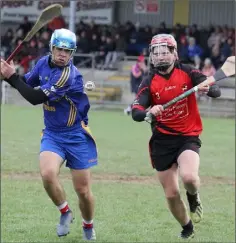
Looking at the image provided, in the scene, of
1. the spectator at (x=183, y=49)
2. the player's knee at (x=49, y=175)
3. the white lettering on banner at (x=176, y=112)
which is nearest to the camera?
the player's knee at (x=49, y=175)

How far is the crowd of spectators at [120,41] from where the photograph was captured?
28.3 metres

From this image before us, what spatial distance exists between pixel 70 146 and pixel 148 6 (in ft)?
86.7

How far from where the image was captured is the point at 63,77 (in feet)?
25.2

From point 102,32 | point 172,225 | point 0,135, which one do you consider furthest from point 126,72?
point 172,225

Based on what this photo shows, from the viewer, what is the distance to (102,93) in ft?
92.9

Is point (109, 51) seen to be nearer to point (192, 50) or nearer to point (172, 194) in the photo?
point (192, 50)

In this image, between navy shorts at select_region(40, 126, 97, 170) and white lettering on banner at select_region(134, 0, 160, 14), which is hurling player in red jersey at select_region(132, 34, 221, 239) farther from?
white lettering on banner at select_region(134, 0, 160, 14)

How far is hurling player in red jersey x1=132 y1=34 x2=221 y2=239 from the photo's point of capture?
786 cm

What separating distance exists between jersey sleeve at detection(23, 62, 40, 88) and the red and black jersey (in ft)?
3.61

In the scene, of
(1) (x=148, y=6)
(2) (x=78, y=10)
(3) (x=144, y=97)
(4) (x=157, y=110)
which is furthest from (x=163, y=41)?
(2) (x=78, y=10)

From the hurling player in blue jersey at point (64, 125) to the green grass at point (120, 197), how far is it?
492 mm

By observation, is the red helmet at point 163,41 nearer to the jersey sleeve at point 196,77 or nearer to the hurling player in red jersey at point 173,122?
the hurling player in red jersey at point 173,122

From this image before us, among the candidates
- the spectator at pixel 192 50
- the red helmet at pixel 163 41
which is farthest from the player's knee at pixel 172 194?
the spectator at pixel 192 50

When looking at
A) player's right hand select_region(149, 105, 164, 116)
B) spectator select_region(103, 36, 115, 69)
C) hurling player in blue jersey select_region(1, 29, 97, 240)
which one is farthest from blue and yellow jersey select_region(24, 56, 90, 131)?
spectator select_region(103, 36, 115, 69)
